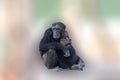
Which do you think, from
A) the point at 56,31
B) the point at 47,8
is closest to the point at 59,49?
the point at 56,31

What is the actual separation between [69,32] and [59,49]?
13cm

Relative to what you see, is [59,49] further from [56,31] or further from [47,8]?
[47,8]

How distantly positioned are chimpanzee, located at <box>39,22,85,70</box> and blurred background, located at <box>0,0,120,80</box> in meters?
0.05

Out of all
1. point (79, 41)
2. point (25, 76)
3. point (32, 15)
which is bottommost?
point (25, 76)

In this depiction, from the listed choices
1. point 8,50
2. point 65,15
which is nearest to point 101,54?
point 65,15

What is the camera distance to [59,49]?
8.89ft

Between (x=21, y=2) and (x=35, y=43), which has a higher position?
(x=21, y=2)

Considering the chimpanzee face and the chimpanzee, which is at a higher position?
the chimpanzee face

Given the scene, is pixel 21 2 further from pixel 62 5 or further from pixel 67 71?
pixel 67 71

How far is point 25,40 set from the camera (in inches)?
109

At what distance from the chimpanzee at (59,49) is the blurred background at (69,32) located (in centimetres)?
5

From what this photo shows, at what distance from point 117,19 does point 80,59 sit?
325 millimetres

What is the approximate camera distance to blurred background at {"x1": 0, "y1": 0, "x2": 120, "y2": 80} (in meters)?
2.75

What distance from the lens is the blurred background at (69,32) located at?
9.02ft
